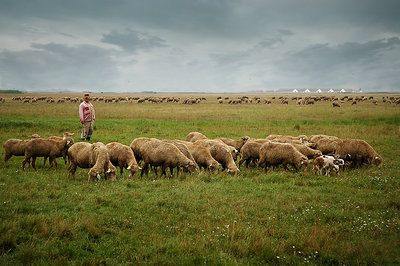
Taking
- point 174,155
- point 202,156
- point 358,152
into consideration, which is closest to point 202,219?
point 174,155

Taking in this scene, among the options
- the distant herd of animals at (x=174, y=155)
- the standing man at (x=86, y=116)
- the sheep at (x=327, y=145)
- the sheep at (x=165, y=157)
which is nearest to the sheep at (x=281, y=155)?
the distant herd of animals at (x=174, y=155)

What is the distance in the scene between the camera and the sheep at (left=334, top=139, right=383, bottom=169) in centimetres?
1357

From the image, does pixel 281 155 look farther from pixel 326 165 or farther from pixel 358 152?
pixel 358 152

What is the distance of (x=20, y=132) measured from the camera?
68.6 feet

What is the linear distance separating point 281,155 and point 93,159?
29.0 ft

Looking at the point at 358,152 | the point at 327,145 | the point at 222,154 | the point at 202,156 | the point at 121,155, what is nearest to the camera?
the point at 121,155

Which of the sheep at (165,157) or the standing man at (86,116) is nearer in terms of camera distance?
the sheep at (165,157)

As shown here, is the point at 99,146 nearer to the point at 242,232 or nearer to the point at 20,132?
the point at 242,232

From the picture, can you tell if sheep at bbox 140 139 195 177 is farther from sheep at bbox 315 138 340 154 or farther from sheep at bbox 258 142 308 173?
sheep at bbox 315 138 340 154

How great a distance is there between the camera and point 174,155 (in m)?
11.9

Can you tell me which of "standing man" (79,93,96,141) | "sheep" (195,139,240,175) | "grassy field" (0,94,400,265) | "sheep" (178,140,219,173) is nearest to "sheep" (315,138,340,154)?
"grassy field" (0,94,400,265)

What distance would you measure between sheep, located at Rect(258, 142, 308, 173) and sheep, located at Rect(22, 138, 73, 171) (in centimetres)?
989

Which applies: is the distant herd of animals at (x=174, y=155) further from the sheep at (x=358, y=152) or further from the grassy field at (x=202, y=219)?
the grassy field at (x=202, y=219)

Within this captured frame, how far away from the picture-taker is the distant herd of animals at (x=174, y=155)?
1137 centimetres
